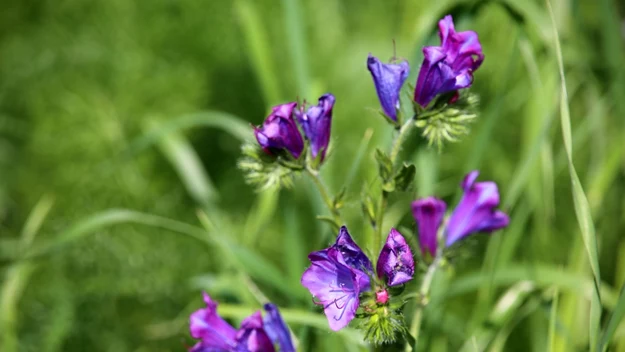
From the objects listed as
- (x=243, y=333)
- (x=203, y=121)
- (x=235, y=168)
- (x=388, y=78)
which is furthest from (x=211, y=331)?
(x=235, y=168)

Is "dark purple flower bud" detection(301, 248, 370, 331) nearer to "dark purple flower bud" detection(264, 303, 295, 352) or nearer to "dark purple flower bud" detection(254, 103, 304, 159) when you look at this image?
"dark purple flower bud" detection(264, 303, 295, 352)

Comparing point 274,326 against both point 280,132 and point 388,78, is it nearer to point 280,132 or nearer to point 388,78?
point 280,132

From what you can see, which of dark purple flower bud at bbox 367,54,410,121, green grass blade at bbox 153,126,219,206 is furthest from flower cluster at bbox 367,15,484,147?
green grass blade at bbox 153,126,219,206

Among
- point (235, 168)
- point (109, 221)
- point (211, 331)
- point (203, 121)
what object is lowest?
point (211, 331)

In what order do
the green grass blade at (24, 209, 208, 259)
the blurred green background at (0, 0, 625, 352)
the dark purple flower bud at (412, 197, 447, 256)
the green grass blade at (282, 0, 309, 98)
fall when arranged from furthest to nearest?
the green grass blade at (282, 0, 309, 98), the blurred green background at (0, 0, 625, 352), the green grass blade at (24, 209, 208, 259), the dark purple flower bud at (412, 197, 447, 256)

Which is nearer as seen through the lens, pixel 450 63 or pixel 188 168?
pixel 450 63

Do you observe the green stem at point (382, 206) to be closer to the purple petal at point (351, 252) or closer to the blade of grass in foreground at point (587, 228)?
the purple petal at point (351, 252)

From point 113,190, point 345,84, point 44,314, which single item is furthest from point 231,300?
point 345,84

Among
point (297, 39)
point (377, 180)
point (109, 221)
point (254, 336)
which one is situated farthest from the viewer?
point (297, 39)
